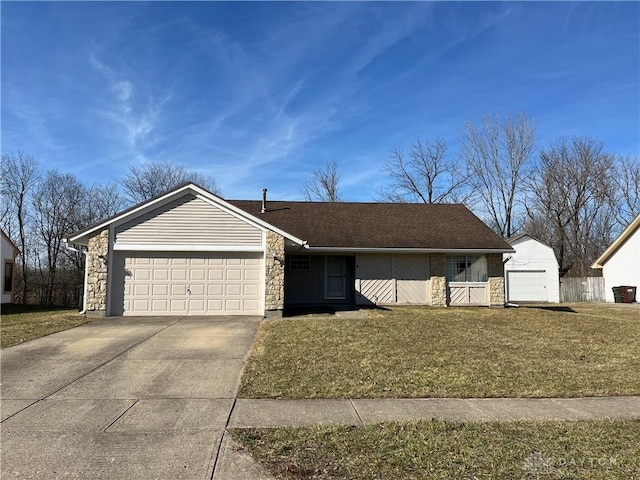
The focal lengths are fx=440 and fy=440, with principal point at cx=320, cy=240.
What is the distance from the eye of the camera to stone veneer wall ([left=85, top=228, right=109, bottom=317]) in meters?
14.0

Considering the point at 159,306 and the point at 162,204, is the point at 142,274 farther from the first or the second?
the point at 162,204

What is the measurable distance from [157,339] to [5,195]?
29.5m

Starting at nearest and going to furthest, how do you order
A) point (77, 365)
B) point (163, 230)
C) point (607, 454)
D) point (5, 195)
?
point (607, 454), point (77, 365), point (163, 230), point (5, 195)

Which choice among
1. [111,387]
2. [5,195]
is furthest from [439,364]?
[5,195]

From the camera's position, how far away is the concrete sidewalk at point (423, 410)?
5.34 m

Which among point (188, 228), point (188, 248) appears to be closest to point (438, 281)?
point (188, 248)

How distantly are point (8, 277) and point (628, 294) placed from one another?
34644mm

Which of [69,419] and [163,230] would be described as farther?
[163,230]

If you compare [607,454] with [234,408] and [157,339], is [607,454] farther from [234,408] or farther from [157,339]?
[157,339]

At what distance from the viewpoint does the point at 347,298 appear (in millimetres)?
18828

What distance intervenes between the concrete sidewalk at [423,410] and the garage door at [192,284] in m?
8.89

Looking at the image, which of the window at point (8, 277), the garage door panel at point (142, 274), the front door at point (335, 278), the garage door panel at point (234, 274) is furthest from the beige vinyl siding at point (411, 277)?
the window at point (8, 277)

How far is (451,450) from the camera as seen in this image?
438 centimetres

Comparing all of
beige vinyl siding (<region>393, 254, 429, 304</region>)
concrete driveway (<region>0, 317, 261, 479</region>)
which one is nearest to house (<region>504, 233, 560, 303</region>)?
beige vinyl siding (<region>393, 254, 429, 304</region>)
